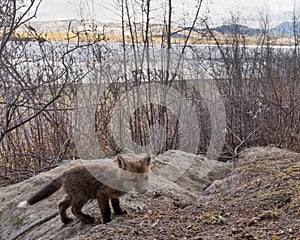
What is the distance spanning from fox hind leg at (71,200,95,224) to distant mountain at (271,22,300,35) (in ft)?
22.1

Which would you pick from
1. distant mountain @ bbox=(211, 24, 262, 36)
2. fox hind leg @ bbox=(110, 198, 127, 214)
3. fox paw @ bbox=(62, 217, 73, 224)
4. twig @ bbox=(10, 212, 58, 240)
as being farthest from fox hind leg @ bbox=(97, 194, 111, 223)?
distant mountain @ bbox=(211, 24, 262, 36)

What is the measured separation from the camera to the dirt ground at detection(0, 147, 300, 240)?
3.54m

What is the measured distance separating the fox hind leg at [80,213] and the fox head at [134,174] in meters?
0.47

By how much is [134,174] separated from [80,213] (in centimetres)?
63

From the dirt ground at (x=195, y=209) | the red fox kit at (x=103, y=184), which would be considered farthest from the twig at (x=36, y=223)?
the red fox kit at (x=103, y=184)

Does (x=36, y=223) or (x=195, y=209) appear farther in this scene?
(x=36, y=223)

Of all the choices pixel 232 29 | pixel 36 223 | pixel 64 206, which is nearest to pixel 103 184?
pixel 64 206

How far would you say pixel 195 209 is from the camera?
421cm

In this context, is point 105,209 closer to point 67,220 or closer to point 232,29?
point 67,220

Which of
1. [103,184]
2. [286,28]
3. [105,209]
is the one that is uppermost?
[286,28]

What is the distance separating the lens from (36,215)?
189 inches

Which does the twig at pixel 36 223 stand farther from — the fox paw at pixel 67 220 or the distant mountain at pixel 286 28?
the distant mountain at pixel 286 28

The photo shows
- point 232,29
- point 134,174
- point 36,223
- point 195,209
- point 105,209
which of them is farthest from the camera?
point 232,29

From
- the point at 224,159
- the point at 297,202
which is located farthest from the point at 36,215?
the point at 224,159
